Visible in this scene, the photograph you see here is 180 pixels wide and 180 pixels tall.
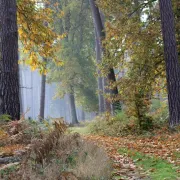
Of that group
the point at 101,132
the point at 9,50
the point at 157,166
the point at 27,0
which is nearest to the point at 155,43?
the point at 101,132

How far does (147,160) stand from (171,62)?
4.99 m

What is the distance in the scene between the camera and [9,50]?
8547 mm

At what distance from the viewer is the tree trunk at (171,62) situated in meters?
10.3

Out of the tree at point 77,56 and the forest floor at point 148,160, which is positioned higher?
the tree at point 77,56

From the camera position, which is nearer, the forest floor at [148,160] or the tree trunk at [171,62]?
the forest floor at [148,160]

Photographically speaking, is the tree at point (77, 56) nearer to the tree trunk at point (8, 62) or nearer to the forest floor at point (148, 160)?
the tree trunk at point (8, 62)

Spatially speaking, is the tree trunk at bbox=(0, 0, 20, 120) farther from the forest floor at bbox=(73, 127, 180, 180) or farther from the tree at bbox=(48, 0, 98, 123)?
the tree at bbox=(48, 0, 98, 123)

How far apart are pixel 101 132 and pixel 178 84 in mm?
4009

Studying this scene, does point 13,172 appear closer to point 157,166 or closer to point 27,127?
point 157,166

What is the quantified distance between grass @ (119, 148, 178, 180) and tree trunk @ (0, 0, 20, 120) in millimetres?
3506

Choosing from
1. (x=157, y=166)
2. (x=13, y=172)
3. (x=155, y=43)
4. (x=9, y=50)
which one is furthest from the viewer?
(x=155, y=43)

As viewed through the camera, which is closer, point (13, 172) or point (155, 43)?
point (13, 172)

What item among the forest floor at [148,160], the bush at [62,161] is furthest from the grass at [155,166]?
the bush at [62,161]

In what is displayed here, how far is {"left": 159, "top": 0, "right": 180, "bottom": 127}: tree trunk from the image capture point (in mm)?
10258
